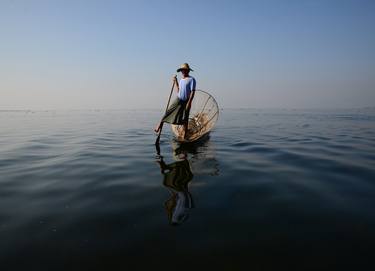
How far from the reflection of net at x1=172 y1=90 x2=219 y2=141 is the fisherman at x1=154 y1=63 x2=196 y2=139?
1.59 meters

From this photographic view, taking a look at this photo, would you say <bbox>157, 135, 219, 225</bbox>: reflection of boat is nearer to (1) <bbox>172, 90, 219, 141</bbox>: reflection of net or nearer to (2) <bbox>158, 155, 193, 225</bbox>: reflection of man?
(2) <bbox>158, 155, 193, 225</bbox>: reflection of man

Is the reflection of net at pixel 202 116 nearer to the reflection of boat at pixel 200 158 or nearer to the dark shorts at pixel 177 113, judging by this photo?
the reflection of boat at pixel 200 158

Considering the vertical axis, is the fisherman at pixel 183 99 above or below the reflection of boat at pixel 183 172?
above

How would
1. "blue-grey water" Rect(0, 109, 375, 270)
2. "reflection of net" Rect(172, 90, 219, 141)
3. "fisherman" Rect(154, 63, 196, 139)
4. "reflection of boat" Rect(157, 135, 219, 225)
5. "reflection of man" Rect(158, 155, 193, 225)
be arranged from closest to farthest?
"blue-grey water" Rect(0, 109, 375, 270) < "reflection of man" Rect(158, 155, 193, 225) < "reflection of boat" Rect(157, 135, 219, 225) < "fisherman" Rect(154, 63, 196, 139) < "reflection of net" Rect(172, 90, 219, 141)

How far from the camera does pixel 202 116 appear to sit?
14453mm

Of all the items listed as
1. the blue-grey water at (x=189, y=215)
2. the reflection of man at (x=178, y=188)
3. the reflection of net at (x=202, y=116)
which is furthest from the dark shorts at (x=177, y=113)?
the blue-grey water at (x=189, y=215)

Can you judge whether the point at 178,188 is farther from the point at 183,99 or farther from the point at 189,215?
the point at 183,99

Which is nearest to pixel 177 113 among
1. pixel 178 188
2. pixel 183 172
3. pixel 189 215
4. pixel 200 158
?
pixel 200 158

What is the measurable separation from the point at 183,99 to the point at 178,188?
5.83 metres

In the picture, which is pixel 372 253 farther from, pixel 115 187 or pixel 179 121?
pixel 179 121

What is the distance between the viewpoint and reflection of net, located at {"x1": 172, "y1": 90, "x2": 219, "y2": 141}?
43.2 feet

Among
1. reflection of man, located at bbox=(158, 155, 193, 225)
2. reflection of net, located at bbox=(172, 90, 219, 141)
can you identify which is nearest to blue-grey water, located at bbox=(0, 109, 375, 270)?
reflection of man, located at bbox=(158, 155, 193, 225)

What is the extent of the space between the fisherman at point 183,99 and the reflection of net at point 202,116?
159 cm

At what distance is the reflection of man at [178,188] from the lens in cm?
420
